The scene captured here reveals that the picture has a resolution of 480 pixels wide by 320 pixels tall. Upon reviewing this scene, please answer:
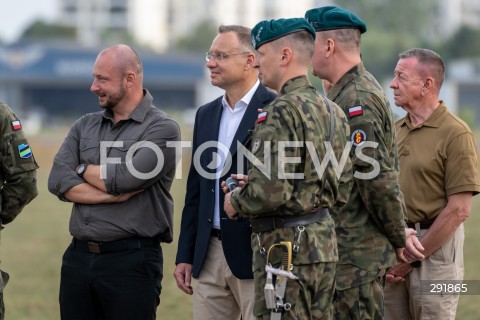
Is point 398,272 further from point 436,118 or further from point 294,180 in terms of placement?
point 294,180

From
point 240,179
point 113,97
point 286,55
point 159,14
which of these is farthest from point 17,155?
point 159,14

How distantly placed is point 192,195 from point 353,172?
1.06m

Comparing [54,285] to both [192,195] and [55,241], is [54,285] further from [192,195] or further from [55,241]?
[192,195]

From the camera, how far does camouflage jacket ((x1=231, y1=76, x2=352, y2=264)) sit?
14.7 ft

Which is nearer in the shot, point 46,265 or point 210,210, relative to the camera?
point 210,210

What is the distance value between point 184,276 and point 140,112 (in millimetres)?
980

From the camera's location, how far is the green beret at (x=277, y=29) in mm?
4723

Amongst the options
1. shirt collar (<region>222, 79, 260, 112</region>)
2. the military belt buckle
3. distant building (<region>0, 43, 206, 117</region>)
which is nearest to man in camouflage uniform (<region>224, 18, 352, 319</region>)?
shirt collar (<region>222, 79, 260, 112</region>)

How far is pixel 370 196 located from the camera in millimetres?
5152

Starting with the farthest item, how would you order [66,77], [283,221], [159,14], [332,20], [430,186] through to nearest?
1. [159,14]
2. [66,77]
3. [430,186]
4. [332,20]
5. [283,221]

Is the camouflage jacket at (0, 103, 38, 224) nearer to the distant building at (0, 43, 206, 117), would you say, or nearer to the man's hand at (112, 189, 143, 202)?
the man's hand at (112, 189, 143, 202)

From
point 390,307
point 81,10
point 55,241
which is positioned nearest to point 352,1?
point 81,10

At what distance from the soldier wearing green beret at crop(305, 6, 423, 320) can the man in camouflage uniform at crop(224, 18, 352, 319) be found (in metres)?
0.38

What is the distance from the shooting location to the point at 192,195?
5711 mm
